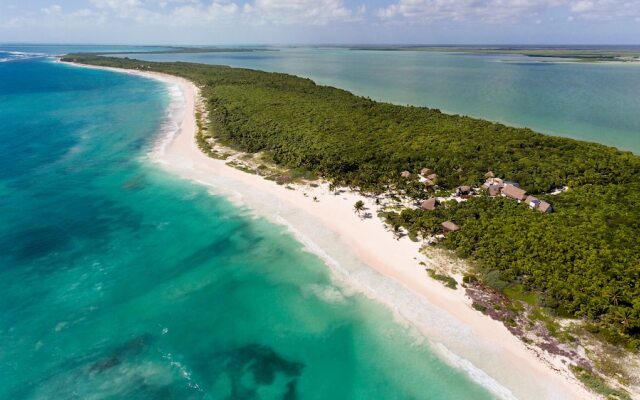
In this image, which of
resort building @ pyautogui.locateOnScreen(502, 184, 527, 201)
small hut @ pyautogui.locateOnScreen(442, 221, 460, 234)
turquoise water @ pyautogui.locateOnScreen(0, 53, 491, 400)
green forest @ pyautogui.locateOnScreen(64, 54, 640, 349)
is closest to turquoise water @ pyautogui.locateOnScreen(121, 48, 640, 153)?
green forest @ pyautogui.locateOnScreen(64, 54, 640, 349)

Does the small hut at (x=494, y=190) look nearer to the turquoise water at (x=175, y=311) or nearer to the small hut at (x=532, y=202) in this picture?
the small hut at (x=532, y=202)

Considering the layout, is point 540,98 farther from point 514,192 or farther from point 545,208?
point 545,208

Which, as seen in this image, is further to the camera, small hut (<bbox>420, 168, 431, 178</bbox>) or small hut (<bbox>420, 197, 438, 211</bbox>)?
small hut (<bbox>420, 168, 431, 178</bbox>)

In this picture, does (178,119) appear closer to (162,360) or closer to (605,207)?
(162,360)

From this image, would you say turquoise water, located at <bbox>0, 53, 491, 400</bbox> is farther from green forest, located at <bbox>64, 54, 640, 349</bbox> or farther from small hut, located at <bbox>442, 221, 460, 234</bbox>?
small hut, located at <bbox>442, 221, 460, 234</bbox>

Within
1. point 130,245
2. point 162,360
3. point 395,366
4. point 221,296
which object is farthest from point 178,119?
point 395,366
